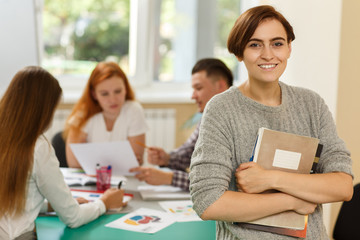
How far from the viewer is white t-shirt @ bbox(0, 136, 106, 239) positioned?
1757 millimetres

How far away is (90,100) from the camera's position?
313 centimetres

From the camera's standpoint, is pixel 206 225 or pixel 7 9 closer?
pixel 206 225

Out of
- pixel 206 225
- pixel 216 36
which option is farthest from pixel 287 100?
pixel 216 36

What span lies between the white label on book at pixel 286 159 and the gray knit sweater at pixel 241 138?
0.09 meters

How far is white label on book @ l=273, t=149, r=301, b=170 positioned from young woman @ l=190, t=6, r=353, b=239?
43 millimetres

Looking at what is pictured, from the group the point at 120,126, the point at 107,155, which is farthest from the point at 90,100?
the point at 107,155

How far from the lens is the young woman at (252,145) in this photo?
1.38m

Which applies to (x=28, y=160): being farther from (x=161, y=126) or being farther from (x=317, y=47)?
(x=161, y=126)

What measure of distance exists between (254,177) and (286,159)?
14cm

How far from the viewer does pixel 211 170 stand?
1377mm

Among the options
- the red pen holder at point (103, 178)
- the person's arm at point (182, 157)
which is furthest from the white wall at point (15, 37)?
the red pen holder at point (103, 178)

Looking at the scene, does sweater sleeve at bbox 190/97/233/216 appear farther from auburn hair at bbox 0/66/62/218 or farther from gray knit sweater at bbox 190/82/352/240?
auburn hair at bbox 0/66/62/218

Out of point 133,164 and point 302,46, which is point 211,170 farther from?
point 302,46

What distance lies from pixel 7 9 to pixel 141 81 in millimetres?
1474
